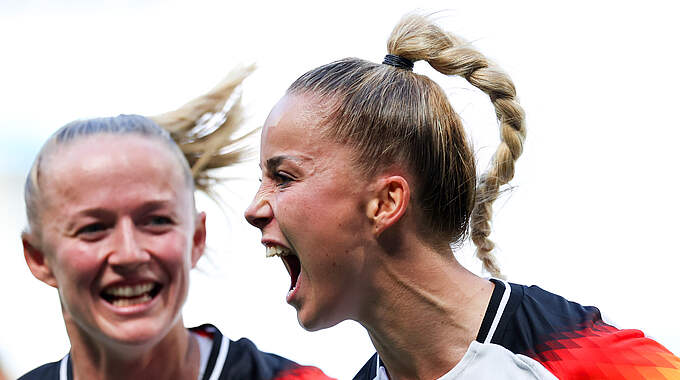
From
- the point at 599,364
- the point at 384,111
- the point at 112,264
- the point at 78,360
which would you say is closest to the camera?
the point at 112,264

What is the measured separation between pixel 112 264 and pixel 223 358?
1.47 ft

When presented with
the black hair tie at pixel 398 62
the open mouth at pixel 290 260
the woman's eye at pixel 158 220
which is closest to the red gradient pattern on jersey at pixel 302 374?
the open mouth at pixel 290 260

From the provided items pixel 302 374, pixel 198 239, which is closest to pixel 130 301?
pixel 198 239

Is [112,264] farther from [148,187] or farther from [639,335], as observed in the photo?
[639,335]

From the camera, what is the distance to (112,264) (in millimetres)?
2176

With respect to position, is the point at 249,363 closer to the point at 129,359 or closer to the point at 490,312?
the point at 129,359

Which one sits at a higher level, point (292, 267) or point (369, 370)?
point (292, 267)

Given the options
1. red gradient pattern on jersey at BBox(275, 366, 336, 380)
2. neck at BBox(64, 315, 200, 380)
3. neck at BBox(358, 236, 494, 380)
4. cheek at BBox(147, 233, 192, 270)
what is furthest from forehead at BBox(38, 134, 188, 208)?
neck at BBox(358, 236, 494, 380)

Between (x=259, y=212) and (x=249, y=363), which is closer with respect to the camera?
(x=249, y=363)

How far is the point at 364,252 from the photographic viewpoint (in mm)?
2703

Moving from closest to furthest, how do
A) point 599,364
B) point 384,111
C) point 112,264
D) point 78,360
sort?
point 112,264 → point 78,360 → point 599,364 → point 384,111

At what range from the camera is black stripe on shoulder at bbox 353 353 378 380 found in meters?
2.98

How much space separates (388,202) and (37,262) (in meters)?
0.99

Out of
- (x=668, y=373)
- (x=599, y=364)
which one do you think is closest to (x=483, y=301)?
(x=599, y=364)
